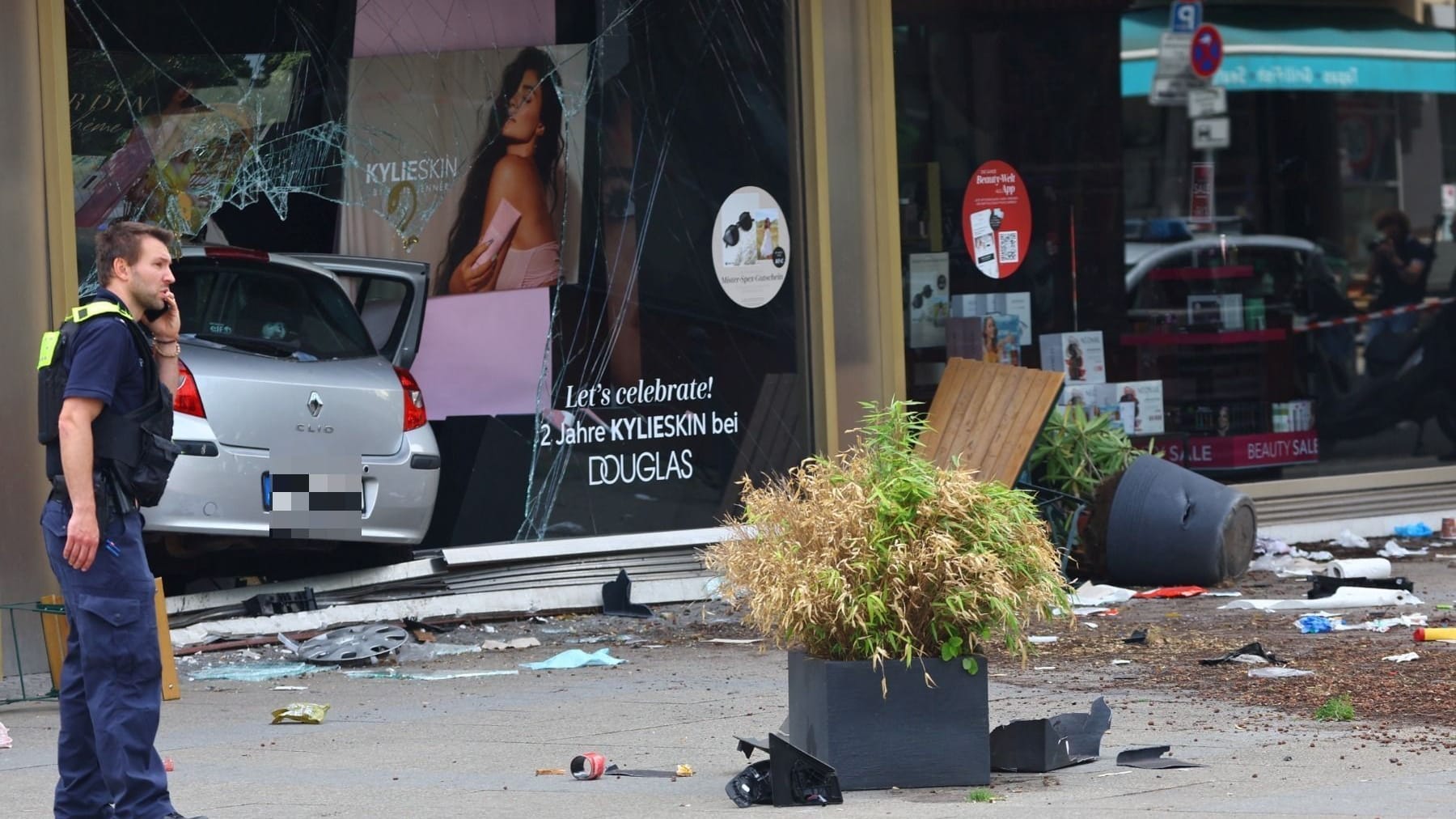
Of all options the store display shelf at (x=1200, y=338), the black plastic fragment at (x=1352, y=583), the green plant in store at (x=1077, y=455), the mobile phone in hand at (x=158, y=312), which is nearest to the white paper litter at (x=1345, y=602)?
the black plastic fragment at (x=1352, y=583)

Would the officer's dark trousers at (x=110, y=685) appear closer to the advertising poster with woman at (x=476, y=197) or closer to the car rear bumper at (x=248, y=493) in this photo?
the car rear bumper at (x=248, y=493)

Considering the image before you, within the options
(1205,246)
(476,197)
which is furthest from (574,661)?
(1205,246)

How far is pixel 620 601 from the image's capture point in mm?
11195

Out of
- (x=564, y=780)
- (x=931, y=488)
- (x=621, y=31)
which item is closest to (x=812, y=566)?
(x=931, y=488)

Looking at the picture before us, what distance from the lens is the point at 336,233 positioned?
10867mm

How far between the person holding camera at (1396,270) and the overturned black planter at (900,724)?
30.0 ft

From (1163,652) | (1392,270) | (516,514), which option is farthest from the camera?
(1392,270)

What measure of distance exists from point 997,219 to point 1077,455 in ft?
5.52

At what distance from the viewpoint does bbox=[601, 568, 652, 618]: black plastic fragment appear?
11172 mm

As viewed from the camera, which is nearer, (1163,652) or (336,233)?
(1163,652)

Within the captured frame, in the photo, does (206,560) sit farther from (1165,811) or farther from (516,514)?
(1165,811)

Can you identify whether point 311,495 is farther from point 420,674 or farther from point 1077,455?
point 1077,455

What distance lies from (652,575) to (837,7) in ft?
11.3

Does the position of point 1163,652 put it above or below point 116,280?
below
